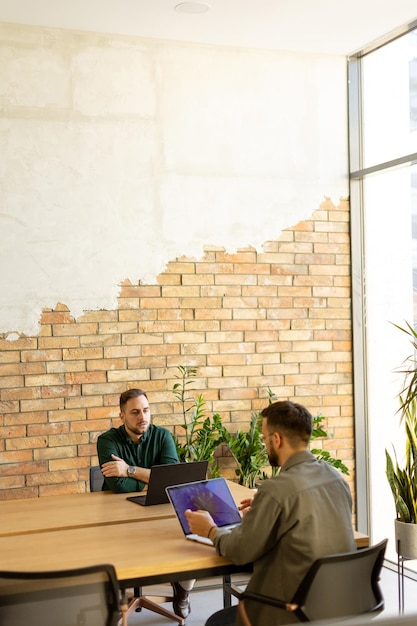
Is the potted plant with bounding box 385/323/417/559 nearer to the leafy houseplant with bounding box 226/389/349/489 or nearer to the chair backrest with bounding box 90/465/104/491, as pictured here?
the leafy houseplant with bounding box 226/389/349/489

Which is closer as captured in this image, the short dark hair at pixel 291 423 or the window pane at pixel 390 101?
the short dark hair at pixel 291 423

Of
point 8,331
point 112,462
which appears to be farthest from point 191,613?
point 8,331

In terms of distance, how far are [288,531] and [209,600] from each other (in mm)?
2391

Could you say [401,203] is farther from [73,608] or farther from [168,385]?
[73,608]

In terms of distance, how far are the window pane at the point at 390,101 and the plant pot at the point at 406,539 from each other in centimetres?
260

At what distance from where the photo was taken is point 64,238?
217 inches

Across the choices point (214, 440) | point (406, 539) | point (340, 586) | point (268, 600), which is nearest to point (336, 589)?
point (340, 586)

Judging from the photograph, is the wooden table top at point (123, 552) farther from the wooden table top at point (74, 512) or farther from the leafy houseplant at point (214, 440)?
the leafy houseplant at point (214, 440)

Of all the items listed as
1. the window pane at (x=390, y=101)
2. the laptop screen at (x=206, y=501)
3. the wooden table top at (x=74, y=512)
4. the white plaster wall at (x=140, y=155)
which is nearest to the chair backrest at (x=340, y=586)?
the laptop screen at (x=206, y=501)

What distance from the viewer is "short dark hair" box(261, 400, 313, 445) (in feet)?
10.5

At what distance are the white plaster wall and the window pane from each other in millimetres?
195

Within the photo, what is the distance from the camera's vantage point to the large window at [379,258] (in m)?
5.95

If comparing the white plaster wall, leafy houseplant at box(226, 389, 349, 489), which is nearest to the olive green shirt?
leafy houseplant at box(226, 389, 349, 489)

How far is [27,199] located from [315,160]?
223 cm
